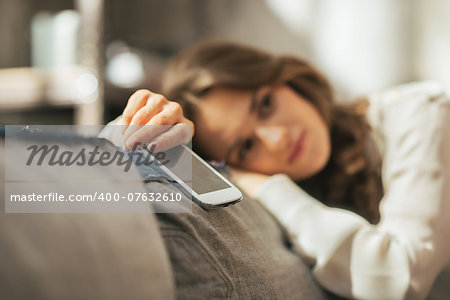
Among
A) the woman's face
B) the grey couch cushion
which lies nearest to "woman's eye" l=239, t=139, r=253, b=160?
the woman's face

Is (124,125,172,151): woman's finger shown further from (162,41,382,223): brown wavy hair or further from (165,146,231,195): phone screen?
(162,41,382,223): brown wavy hair

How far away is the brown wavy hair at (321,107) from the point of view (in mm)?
607

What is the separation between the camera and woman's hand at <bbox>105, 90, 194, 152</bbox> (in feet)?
0.98

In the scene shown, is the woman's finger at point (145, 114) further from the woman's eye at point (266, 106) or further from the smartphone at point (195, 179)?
the woman's eye at point (266, 106)

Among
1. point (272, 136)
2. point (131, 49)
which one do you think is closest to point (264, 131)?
point (272, 136)

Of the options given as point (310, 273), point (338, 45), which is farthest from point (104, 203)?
point (338, 45)

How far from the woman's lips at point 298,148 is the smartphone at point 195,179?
26cm

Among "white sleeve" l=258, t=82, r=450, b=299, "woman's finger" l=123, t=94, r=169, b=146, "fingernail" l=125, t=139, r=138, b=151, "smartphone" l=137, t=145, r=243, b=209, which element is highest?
"woman's finger" l=123, t=94, r=169, b=146

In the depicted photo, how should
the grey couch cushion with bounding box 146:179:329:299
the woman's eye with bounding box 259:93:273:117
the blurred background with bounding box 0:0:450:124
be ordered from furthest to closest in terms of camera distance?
the blurred background with bounding box 0:0:450:124
the woman's eye with bounding box 259:93:273:117
the grey couch cushion with bounding box 146:179:329:299

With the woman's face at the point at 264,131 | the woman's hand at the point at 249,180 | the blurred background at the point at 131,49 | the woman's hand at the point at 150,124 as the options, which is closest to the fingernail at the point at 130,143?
the woman's hand at the point at 150,124

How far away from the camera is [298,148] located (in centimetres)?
59

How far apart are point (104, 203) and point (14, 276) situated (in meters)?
0.07

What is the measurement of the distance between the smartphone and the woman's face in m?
0.08

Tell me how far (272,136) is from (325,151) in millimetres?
149
